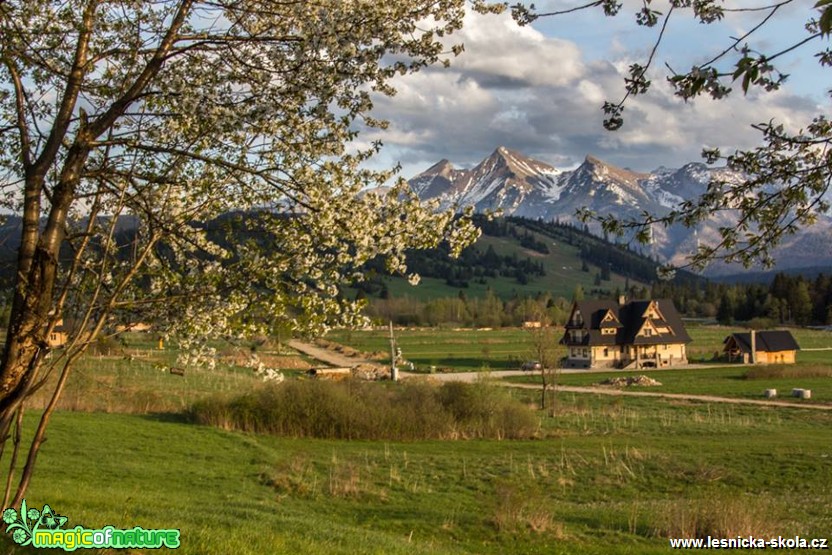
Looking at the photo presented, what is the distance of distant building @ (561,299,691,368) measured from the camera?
88125 millimetres

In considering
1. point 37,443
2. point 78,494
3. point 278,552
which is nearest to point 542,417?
point 78,494

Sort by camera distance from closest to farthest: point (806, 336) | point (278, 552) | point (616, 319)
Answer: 1. point (278, 552)
2. point (616, 319)
3. point (806, 336)

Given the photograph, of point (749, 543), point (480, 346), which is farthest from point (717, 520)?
point (480, 346)

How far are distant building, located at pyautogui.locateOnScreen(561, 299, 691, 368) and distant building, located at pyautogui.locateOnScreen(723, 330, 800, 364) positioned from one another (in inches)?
259

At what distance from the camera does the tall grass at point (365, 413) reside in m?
36.8

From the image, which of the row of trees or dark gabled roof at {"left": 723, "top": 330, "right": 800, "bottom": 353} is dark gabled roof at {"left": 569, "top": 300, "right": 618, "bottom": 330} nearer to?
dark gabled roof at {"left": 723, "top": 330, "right": 800, "bottom": 353}

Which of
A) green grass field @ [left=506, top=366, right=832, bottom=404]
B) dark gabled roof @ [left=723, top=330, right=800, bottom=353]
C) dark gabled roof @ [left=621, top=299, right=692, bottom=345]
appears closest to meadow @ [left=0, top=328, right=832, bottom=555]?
green grass field @ [left=506, top=366, right=832, bottom=404]

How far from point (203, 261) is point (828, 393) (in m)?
57.6

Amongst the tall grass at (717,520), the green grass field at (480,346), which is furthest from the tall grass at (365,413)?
the green grass field at (480,346)

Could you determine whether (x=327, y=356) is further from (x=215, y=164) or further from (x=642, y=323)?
(x=215, y=164)

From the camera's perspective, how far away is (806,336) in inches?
5212

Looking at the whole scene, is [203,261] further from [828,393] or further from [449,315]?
[449,315]

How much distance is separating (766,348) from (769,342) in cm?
122

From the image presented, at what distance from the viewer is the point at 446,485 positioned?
24719mm
